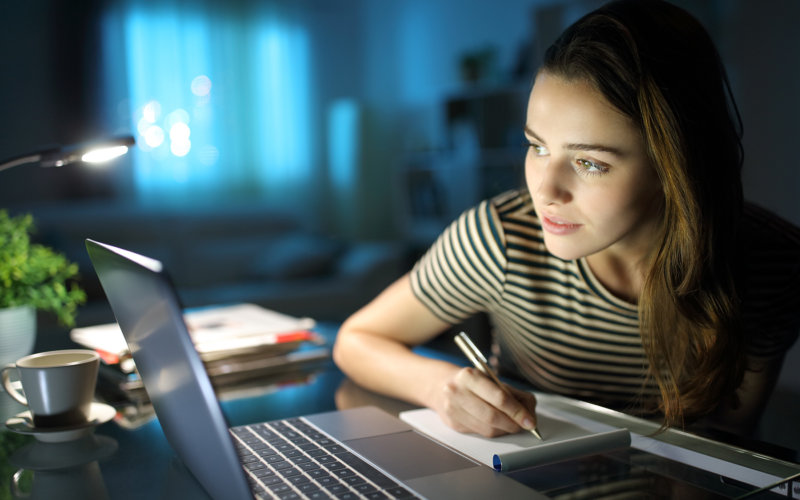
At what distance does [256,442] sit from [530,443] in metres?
0.29

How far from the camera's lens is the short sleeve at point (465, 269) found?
1125mm

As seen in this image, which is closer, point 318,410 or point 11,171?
point 318,410

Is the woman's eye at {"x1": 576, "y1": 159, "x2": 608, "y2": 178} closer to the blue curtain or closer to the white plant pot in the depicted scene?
the white plant pot

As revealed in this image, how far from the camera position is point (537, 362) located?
46.9 inches

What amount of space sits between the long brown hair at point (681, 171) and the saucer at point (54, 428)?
0.69 m

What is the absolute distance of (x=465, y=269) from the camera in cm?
113

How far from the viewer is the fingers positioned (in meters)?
0.79

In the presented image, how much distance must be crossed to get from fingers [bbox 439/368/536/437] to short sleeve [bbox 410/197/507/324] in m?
0.31

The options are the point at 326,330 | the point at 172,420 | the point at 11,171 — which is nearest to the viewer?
the point at 172,420

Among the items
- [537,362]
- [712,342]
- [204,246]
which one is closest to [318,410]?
[537,362]

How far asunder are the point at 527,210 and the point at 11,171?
158 inches

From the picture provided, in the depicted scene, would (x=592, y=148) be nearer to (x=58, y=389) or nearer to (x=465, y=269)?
(x=465, y=269)

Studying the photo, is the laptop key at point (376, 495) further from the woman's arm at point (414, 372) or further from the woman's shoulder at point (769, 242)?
the woman's shoulder at point (769, 242)

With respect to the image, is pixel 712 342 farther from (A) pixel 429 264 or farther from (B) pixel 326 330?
(B) pixel 326 330
